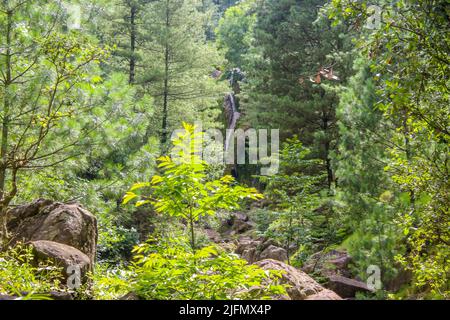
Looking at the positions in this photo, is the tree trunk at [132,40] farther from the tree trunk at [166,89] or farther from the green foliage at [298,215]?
the green foliage at [298,215]

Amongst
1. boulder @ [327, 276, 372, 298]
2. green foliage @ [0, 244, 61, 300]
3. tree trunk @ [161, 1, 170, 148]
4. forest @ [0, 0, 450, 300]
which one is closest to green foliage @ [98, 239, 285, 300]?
forest @ [0, 0, 450, 300]

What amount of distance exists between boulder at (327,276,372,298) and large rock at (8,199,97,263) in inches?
197

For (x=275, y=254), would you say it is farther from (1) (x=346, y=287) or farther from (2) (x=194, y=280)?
(2) (x=194, y=280)

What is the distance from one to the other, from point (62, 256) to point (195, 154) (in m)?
2.29

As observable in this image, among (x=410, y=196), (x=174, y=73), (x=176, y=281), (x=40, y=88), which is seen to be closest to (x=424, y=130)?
(x=410, y=196)

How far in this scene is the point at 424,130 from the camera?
531 cm

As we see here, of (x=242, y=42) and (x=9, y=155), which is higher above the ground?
(x=242, y=42)

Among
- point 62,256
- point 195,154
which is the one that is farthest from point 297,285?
point 62,256

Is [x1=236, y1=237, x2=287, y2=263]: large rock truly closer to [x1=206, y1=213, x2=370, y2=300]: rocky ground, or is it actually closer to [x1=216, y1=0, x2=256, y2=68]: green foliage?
[x1=206, y1=213, x2=370, y2=300]: rocky ground

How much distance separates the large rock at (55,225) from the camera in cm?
608

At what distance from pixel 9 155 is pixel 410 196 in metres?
5.93

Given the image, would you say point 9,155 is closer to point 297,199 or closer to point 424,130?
point 424,130

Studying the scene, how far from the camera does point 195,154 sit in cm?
386

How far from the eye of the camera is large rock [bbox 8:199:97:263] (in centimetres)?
608
